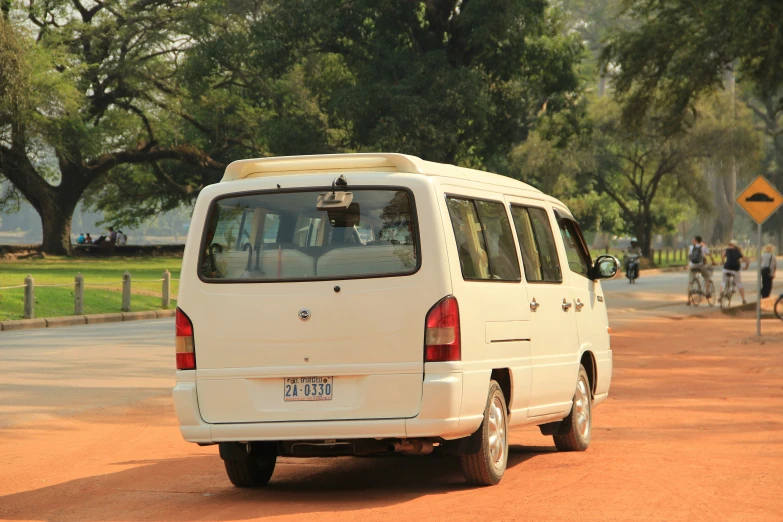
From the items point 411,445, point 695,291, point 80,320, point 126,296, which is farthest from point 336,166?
point 695,291

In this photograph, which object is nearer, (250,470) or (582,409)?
(250,470)

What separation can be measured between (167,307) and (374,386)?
85.3 feet

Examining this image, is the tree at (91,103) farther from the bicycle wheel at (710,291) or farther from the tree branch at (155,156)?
the bicycle wheel at (710,291)

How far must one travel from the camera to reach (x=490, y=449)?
8086mm

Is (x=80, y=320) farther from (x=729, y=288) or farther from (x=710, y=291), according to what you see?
(x=729, y=288)

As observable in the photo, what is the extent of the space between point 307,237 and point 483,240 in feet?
4.07

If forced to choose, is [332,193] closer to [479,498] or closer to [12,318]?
[479,498]

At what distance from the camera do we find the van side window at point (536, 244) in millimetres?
9055

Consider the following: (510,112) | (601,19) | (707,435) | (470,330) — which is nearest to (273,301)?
(470,330)

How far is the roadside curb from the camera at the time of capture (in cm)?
2687

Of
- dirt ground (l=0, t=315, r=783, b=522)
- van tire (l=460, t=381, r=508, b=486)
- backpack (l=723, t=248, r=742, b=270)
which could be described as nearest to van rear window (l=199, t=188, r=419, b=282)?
van tire (l=460, t=381, r=508, b=486)

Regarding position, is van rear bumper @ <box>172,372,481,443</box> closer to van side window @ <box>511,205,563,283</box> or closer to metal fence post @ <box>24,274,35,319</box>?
van side window @ <box>511,205,563,283</box>

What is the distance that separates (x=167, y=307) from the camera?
32.8 meters

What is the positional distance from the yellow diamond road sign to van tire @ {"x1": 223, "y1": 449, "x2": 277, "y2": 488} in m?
18.7
